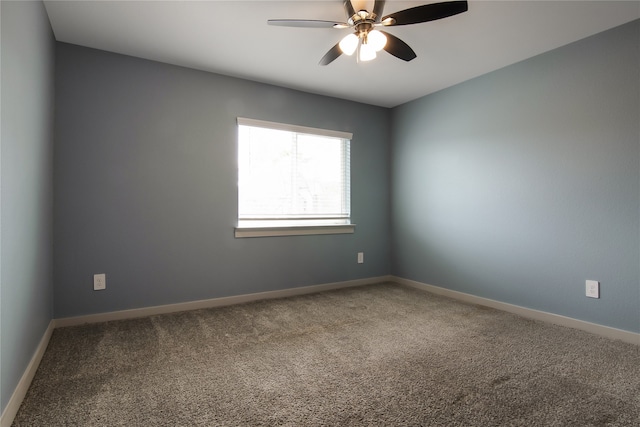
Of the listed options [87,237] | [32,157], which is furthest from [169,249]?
[32,157]

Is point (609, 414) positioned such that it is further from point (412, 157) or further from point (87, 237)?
point (87, 237)

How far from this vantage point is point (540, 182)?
9.46 ft

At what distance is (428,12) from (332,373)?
2.14 m

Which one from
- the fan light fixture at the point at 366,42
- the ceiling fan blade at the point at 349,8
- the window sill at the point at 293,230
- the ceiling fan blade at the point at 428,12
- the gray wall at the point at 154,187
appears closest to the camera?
the ceiling fan blade at the point at 428,12

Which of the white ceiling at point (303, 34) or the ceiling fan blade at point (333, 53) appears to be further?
the ceiling fan blade at point (333, 53)

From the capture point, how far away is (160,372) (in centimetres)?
192

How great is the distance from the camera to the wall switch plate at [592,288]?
8.34 feet

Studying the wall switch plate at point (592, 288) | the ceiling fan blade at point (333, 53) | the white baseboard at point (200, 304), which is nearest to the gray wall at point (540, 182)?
the wall switch plate at point (592, 288)

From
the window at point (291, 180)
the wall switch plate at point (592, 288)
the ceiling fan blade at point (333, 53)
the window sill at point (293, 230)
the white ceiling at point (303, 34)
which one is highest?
the white ceiling at point (303, 34)

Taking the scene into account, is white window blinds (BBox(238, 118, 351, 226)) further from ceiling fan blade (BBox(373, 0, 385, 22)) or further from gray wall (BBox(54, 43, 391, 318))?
ceiling fan blade (BBox(373, 0, 385, 22))

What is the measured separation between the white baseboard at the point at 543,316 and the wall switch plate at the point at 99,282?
3248mm

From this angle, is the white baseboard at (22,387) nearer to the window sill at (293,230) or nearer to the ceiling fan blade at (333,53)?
the window sill at (293,230)

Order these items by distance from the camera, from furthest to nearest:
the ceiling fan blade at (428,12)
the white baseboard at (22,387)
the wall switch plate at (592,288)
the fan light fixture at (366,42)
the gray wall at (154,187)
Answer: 1. the gray wall at (154,187)
2. the wall switch plate at (592,288)
3. the fan light fixture at (366,42)
4. the ceiling fan blade at (428,12)
5. the white baseboard at (22,387)

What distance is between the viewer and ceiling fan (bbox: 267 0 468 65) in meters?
1.86
